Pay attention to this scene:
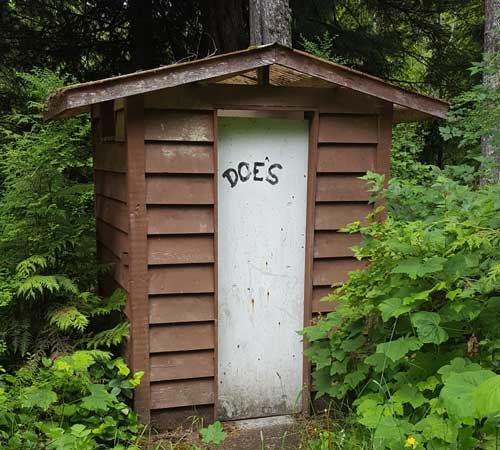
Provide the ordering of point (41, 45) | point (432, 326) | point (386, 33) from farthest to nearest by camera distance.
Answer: point (386, 33)
point (41, 45)
point (432, 326)

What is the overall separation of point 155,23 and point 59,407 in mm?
6063

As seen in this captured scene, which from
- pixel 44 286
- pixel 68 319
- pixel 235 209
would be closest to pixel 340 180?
pixel 235 209

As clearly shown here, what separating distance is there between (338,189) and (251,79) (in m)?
0.98

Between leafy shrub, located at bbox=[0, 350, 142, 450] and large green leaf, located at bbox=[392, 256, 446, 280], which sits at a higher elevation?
large green leaf, located at bbox=[392, 256, 446, 280]

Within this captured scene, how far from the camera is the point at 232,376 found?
372 cm

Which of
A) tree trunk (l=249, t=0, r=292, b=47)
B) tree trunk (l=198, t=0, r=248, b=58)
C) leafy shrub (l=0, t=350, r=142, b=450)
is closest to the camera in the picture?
leafy shrub (l=0, t=350, r=142, b=450)

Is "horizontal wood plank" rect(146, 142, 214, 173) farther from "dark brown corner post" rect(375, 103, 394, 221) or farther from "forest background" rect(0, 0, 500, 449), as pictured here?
"dark brown corner post" rect(375, 103, 394, 221)

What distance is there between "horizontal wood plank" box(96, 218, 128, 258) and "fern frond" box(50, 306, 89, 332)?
49 cm

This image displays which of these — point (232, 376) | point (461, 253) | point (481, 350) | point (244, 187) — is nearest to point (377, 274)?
point (461, 253)

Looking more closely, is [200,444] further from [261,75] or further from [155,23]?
[155,23]

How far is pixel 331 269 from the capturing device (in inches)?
147

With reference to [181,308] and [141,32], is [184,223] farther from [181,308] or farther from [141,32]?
[141,32]

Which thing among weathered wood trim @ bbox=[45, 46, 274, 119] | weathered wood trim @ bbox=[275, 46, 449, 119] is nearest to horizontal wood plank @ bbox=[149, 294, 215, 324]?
weathered wood trim @ bbox=[45, 46, 274, 119]

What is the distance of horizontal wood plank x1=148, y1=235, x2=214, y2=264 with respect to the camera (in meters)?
3.36
